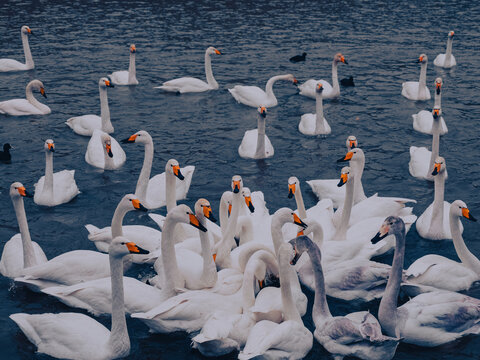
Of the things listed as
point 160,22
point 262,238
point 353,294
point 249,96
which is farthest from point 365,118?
point 160,22

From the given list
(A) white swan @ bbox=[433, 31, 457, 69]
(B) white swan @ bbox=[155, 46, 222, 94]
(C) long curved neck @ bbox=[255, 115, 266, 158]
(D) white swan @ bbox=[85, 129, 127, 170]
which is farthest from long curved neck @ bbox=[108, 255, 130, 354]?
(A) white swan @ bbox=[433, 31, 457, 69]

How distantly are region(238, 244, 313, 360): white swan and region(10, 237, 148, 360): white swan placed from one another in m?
1.58

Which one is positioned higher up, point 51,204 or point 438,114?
point 438,114

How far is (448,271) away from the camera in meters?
9.71

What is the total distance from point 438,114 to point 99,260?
811cm

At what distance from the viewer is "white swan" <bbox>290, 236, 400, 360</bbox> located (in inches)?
322

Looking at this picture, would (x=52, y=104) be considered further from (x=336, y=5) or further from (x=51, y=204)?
(x=336, y=5)

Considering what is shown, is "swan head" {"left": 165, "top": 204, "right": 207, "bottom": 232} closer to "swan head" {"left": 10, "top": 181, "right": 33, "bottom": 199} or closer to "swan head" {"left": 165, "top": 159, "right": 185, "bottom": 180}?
"swan head" {"left": 165, "top": 159, "right": 185, "bottom": 180}

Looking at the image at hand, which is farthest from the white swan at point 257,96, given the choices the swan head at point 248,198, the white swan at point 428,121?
the swan head at point 248,198

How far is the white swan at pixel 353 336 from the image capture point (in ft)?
26.8

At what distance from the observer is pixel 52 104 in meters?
19.7

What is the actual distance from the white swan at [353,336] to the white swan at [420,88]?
487 inches

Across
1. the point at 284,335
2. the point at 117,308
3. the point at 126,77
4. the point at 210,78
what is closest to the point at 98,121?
the point at 126,77

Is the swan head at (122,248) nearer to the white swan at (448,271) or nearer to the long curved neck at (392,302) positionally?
the long curved neck at (392,302)
